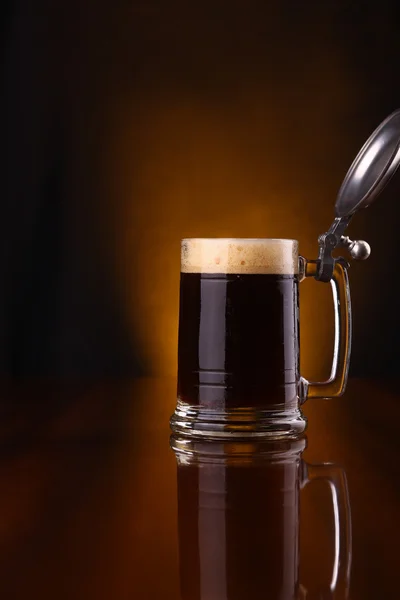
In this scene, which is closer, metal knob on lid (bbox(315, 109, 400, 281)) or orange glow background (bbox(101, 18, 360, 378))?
metal knob on lid (bbox(315, 109, 400, 281))

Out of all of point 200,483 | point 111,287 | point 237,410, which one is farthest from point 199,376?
point 111,287

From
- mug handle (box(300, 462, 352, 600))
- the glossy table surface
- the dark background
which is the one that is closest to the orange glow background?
the dark background

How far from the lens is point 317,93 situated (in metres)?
1.58

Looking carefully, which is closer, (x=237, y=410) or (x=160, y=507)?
(x=160, y=507)

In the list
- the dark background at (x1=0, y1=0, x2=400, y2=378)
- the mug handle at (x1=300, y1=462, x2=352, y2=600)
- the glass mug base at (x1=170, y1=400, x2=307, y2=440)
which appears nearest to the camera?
the mug handle at (x1=300, y1=462, x2=352, y2=600)

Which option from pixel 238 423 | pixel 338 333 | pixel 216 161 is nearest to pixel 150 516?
pixel 238 423

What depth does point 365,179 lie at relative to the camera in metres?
0.92

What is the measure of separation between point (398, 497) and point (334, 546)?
0.52 ft

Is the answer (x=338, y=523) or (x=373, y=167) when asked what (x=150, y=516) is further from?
(x=373, y=167)

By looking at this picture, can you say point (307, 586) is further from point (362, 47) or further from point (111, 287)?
point (362, 47)

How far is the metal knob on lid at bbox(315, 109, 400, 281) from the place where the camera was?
35.8 inches

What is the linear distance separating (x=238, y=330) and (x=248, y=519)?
0.92 feet

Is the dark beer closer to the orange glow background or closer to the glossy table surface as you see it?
the glossy table surface

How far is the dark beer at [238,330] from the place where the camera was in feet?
2.87
